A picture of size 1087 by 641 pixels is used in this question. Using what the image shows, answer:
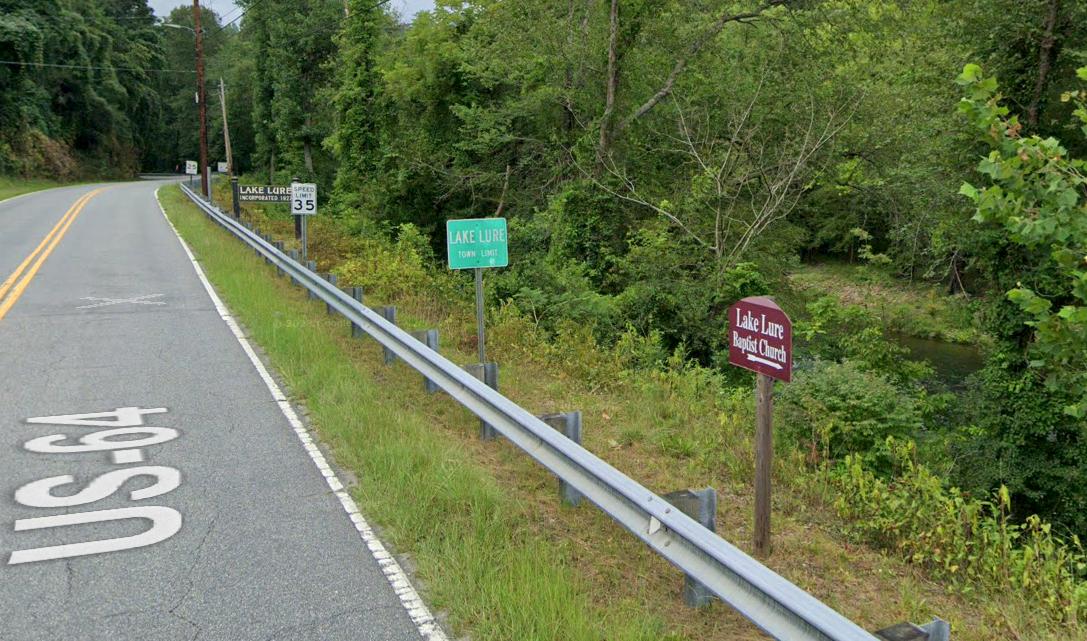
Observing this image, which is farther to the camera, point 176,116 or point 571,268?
point 176,116

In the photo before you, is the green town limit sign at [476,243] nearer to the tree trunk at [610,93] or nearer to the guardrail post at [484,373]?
the guardrail post at [484,373]

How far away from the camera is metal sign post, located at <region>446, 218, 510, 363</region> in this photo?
8078mm

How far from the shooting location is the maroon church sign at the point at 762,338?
14.6 feet

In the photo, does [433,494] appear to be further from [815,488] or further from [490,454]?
[815,488]

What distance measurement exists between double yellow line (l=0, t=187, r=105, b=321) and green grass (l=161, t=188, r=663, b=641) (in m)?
6.06

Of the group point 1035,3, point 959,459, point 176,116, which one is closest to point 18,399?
point 959,459

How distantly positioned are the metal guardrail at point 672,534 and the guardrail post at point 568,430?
0.22 meters

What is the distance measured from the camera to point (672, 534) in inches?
165

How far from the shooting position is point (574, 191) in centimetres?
1864

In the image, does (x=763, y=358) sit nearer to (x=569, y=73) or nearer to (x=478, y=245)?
(x=478, y=245)

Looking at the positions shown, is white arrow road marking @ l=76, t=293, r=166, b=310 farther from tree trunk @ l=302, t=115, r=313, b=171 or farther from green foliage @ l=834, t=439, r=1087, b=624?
tree trunk @ l=302, t=115, r=313, b=171

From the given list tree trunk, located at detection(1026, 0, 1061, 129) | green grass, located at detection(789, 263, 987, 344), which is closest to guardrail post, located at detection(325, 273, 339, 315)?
tree trunk, located at detection(1026, 0, 1061, 129)

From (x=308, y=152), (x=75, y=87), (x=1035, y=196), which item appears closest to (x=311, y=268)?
(x=1035, y=196)

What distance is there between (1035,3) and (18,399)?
13.5m
